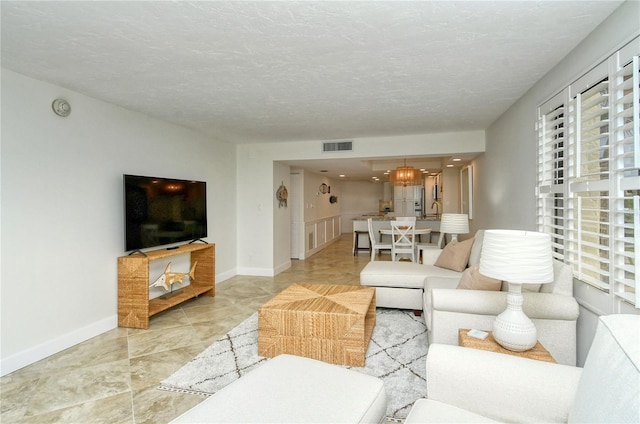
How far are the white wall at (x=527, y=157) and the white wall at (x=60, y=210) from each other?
4.09 metres

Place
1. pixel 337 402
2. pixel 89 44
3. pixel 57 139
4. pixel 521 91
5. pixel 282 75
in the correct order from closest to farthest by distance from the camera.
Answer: pixel 337 402
pixel 89 44
pixel 282 75
pixel 57 139
pixel 521 91

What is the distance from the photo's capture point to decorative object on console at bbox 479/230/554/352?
5.53 feet

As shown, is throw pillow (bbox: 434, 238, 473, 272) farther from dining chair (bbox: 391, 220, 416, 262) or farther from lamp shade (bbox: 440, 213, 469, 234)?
dining chair (bbox: 391, 220, 416, 262)

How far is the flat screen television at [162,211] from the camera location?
11.4ft

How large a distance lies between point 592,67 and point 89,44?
3.21 m

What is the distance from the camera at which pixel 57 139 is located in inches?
115

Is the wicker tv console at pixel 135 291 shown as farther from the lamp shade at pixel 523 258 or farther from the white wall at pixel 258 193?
the lamp shade at pixel 523 258

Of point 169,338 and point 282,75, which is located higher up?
point 282,75

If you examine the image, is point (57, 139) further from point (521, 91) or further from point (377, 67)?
point (521, 91)

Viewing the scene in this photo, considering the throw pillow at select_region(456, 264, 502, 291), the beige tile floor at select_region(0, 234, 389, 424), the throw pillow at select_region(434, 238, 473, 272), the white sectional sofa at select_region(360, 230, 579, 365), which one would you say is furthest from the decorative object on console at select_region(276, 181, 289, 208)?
the throw pillow at select_region(456, 264, 502, 291)

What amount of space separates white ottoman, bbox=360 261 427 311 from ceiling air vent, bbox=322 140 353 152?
7.42 ft

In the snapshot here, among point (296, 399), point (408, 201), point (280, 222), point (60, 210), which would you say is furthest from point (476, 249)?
point (408, 201)

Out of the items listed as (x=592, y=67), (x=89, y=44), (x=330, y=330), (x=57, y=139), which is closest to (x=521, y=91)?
(x=592, y=67)

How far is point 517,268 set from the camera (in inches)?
66.7
